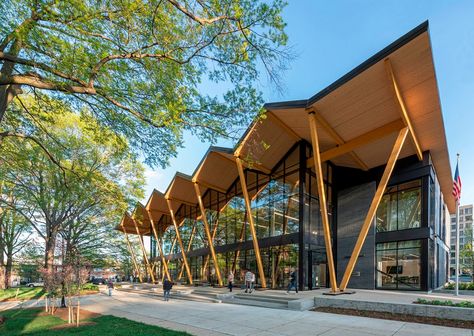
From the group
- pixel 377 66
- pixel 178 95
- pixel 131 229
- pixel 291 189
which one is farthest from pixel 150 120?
pixel 131 229

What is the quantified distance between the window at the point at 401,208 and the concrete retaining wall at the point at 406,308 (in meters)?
9.15

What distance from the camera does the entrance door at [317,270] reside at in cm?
1892

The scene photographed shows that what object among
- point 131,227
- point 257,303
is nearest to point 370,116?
point 257,303

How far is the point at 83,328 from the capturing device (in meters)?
10.3

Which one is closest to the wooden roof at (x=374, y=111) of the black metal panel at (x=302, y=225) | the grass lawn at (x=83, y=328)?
the black metal panel at (x=302, y=225)

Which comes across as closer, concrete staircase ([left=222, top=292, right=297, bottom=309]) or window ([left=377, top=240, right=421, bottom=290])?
concrete staircase ([left=222, top=292, right=297, bottom=309])

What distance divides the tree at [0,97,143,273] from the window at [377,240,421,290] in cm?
1651

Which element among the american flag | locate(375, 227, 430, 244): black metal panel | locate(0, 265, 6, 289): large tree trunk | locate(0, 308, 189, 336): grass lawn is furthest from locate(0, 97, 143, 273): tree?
locate(375, 227, 430, 244): black metal panel

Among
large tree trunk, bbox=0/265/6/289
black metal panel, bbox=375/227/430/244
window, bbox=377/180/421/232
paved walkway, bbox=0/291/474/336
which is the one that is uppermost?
window, bbox=377/180/421/232

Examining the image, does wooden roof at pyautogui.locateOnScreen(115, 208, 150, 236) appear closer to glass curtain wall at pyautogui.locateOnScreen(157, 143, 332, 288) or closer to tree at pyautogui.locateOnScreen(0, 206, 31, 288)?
tree at pyautogui.locateOnScreen(0, 206, 31, 288)

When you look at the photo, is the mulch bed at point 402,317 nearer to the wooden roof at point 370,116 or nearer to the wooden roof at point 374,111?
the wooden roof at point 370,116

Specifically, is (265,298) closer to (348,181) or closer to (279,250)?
(279,250)

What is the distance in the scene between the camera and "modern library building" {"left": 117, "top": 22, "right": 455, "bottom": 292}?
14.3 meters

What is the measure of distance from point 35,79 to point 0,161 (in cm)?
734
